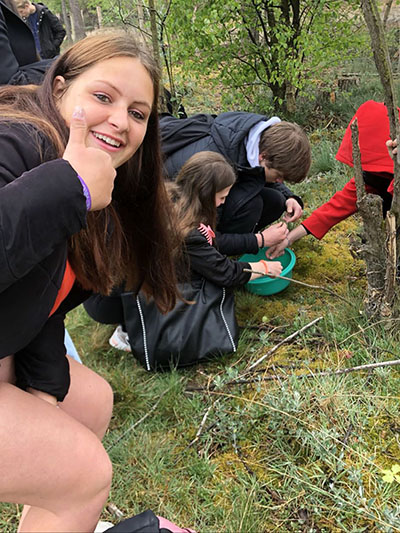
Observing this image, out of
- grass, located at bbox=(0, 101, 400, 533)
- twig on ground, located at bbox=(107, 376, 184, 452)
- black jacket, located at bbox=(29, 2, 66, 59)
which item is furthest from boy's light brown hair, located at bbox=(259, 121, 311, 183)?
black jacket, located at bbox=(29, 2, 66, 59)

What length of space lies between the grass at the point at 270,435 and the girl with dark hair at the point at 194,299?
14cm

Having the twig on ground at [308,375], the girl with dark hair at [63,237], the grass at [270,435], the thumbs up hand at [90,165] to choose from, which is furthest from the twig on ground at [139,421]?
the thumbs up hand at [90,165]

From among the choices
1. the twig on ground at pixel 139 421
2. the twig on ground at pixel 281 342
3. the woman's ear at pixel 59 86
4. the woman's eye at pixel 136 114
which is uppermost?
the woman's ear at pixel 59 86

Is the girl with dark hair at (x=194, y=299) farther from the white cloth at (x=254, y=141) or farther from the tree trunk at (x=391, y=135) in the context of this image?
the tree trunk at (x=391, y=135)

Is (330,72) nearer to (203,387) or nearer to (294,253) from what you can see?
(294,253)

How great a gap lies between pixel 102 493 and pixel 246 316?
1666 mm

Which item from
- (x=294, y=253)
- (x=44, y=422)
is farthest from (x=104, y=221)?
(x=294, y=253)

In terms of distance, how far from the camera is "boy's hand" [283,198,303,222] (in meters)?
3.40

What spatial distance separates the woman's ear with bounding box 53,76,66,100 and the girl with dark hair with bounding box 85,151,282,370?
3.50 feet

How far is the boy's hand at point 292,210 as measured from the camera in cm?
340

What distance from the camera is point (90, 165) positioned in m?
1.06

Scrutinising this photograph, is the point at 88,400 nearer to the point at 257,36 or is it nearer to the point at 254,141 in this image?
the point at 254,141

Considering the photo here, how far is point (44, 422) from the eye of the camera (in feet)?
4.07

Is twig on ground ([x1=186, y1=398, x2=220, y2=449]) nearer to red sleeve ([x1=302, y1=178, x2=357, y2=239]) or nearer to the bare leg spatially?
the bare leg
